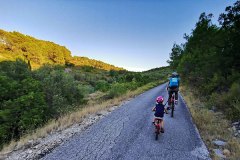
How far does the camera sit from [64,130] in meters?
7.75

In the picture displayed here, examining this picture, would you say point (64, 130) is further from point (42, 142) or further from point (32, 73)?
point (32, 73)

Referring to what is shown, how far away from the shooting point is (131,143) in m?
6.52

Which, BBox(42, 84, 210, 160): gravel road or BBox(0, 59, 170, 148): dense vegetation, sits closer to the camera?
BBox(42, 84, 210, 160): gravel road

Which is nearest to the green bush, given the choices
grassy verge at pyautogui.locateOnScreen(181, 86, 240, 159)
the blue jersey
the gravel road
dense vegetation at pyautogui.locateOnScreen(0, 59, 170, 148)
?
dense vegetation at pyautogui.locateOnScreen(0, 59, 170, 148)

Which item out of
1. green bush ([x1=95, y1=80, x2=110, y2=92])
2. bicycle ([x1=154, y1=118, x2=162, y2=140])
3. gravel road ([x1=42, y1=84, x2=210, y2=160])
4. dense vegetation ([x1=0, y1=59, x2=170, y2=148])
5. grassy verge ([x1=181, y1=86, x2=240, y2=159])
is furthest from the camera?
green bush ([x1=95, y1=80, x2=110, y2=92])

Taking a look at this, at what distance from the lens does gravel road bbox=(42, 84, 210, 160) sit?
5582mm

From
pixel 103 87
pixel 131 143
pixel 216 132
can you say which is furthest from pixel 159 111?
pixel 103 87

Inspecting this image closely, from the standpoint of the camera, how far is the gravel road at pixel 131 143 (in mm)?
5582

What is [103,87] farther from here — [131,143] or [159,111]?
[131,143]

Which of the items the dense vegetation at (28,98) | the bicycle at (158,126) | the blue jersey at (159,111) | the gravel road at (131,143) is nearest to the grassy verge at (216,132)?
the gravel road at (131,143)

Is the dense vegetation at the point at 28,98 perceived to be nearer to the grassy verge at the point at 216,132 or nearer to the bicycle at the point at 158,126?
the bicycle at the point at 158,126

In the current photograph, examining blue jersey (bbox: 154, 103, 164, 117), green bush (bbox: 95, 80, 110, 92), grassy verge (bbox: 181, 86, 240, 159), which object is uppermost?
blue jersey (bbox: 154, 103, 164, 117)

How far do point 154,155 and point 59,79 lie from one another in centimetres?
990

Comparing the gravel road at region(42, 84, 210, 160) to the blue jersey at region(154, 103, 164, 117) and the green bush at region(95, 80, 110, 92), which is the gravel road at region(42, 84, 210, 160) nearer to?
the blue jersey at region(154, 103, 164, 117)
